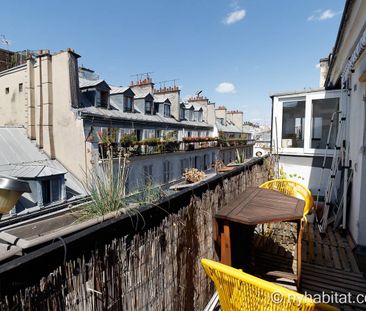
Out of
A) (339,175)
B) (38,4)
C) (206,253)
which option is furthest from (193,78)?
(206,253)

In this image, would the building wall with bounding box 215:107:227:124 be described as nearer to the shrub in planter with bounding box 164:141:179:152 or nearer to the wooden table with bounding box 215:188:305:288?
the shrub in planter with bounding box 164:141:179:152

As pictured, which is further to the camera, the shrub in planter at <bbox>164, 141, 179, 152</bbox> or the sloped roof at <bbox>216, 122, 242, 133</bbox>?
the sloped roof at <bbox>216, 122, 242, 133</bbox>

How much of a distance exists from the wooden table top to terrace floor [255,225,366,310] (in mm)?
1016

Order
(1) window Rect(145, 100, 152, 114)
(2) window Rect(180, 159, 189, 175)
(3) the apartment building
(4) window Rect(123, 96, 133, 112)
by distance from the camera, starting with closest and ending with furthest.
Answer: (3) the apartment building → (4) window Rect(123, 96, 133, 112) → (2) window Rect(180, 159, 189, 175) → (1) window Rect(145, 100, 152, 114)

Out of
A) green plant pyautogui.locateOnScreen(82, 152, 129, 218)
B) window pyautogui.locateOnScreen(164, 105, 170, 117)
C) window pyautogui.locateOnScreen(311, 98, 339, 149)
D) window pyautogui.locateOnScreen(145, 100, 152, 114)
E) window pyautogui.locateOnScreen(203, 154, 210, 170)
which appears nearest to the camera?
green plant pyautogui.locateOnScreen(82, 152, 129, 218)

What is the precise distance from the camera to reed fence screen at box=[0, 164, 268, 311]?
0.93 meters

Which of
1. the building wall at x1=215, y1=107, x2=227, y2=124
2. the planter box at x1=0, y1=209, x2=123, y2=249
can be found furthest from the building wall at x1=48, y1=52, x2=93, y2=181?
the building wall at x1=215, y1=107, x2=227, y2=124

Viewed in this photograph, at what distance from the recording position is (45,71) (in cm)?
1229

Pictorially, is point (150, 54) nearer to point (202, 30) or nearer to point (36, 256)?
point (202, 30)

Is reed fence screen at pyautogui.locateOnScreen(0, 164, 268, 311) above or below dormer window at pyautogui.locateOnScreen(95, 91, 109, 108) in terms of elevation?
below

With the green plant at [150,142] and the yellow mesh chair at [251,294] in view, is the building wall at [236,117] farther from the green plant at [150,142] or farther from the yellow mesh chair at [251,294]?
the yellow mesh chair at [251,294]

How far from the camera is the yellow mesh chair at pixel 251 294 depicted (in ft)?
3.86

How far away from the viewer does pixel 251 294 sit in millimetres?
1350

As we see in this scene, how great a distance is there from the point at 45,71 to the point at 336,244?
556 inches
